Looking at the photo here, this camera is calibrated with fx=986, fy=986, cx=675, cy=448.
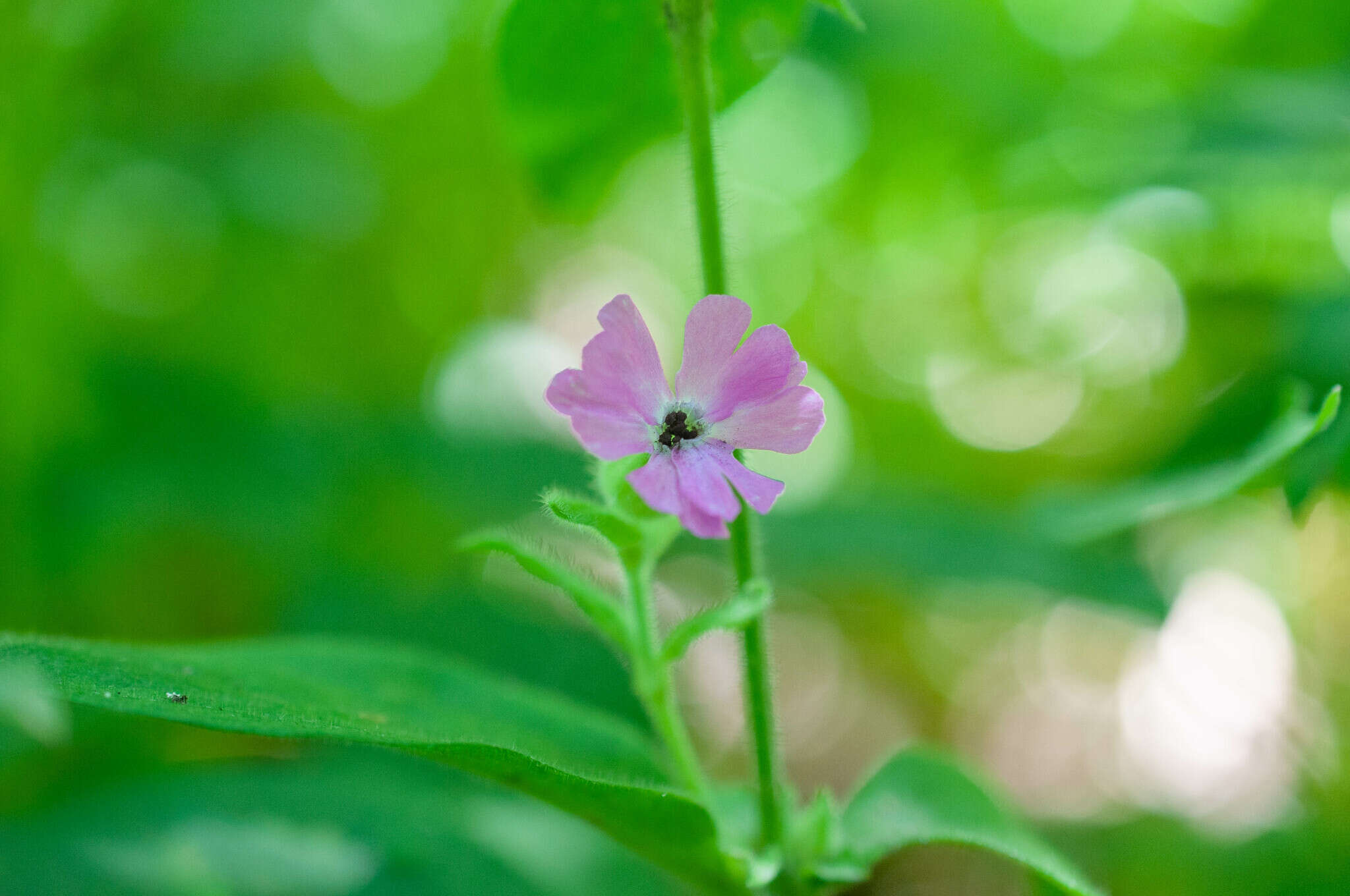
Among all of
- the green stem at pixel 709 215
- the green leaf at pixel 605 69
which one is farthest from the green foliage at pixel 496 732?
the green leaf at pixel 605 69

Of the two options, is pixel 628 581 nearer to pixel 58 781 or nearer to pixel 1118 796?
pixel 58 781

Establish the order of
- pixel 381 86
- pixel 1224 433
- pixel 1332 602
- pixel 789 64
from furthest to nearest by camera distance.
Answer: pixel 381 86 → pixel 789 64 → pixel 1332 602 → pixel 1224 433

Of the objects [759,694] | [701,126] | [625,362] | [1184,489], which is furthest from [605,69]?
[1184,489]

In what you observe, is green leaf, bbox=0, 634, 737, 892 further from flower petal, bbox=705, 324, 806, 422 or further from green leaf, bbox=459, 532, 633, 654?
flower petal, bbox=705, 324, 806, 422

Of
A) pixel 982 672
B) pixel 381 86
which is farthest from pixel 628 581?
pixel 381 86

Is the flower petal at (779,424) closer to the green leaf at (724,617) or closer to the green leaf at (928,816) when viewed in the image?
the green leaf at (724,617)

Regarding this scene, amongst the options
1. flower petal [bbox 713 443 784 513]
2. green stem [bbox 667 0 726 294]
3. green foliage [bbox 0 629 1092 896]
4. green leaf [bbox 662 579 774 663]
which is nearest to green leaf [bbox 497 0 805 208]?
green stem [bbox 667 0 726 294]
